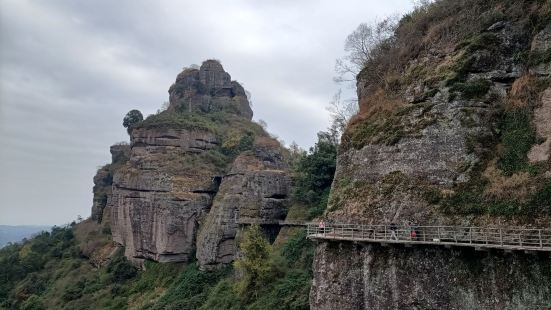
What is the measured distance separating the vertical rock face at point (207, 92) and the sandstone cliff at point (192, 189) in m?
10.4

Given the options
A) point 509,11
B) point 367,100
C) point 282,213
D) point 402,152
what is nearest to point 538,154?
point 402,152

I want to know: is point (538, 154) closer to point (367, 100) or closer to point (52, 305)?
point (367, 100)


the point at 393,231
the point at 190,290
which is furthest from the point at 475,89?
the point at 190,290

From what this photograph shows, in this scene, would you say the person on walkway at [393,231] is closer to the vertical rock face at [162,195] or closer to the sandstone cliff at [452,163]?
the sandstone cliff at [452,163]

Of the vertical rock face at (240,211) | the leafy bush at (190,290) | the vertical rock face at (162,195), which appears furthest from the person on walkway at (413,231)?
the vertical rock face at (162,195)

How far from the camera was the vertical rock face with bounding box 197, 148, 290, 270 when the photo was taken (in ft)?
133

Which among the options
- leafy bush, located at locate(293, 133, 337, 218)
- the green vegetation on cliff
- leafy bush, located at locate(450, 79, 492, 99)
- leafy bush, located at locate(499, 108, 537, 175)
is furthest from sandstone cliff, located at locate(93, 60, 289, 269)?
leafy bush, located at locate(499, 108, 537, 175)

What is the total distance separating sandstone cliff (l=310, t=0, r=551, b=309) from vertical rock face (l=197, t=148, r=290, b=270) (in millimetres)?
14975

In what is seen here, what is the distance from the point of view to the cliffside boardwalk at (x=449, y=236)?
1652 cm

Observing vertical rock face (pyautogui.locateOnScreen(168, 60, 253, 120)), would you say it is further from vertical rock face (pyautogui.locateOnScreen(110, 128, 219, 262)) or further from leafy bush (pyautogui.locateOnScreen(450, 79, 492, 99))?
leafy bush (pyautogui.locateOnScreen(450, 79, 492, 99))

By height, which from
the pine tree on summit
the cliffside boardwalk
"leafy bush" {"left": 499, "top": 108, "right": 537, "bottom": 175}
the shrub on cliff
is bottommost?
the shrub on cliff

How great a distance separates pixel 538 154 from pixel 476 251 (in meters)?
5.47

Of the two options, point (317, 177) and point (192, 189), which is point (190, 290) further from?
point (317, 177)

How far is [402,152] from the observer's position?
23625mm
